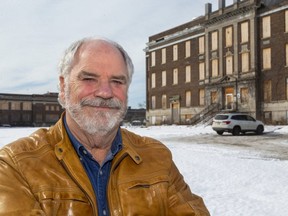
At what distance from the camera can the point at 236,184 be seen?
683 centimetres

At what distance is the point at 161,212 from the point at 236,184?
5.05 m

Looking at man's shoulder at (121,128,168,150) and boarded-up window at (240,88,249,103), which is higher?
boarded-up window at (240,88,249,103)

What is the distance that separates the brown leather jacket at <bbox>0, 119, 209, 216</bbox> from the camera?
186cm

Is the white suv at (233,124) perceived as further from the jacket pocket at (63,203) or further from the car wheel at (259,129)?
the jacket pocket at (63,203)

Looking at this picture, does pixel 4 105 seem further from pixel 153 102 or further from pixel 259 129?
pixel 259 129

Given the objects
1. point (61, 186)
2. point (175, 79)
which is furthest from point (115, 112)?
point (175, 79)

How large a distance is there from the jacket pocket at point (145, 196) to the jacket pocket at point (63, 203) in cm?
27

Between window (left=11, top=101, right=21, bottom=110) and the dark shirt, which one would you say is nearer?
the dark shirt

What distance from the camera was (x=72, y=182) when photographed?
1.97 meters

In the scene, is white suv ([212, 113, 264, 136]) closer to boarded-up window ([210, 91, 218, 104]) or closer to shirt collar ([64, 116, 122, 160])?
boarded-up window ([210, 91, 218, 104])

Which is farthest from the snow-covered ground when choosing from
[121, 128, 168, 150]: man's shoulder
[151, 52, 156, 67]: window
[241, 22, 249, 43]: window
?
[151, 52, 156, 67]: window

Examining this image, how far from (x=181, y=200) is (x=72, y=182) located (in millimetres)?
834

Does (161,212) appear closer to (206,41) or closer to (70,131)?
(70,131)

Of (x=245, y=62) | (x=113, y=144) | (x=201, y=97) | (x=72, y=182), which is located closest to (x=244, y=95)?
(x=245, y=62)
